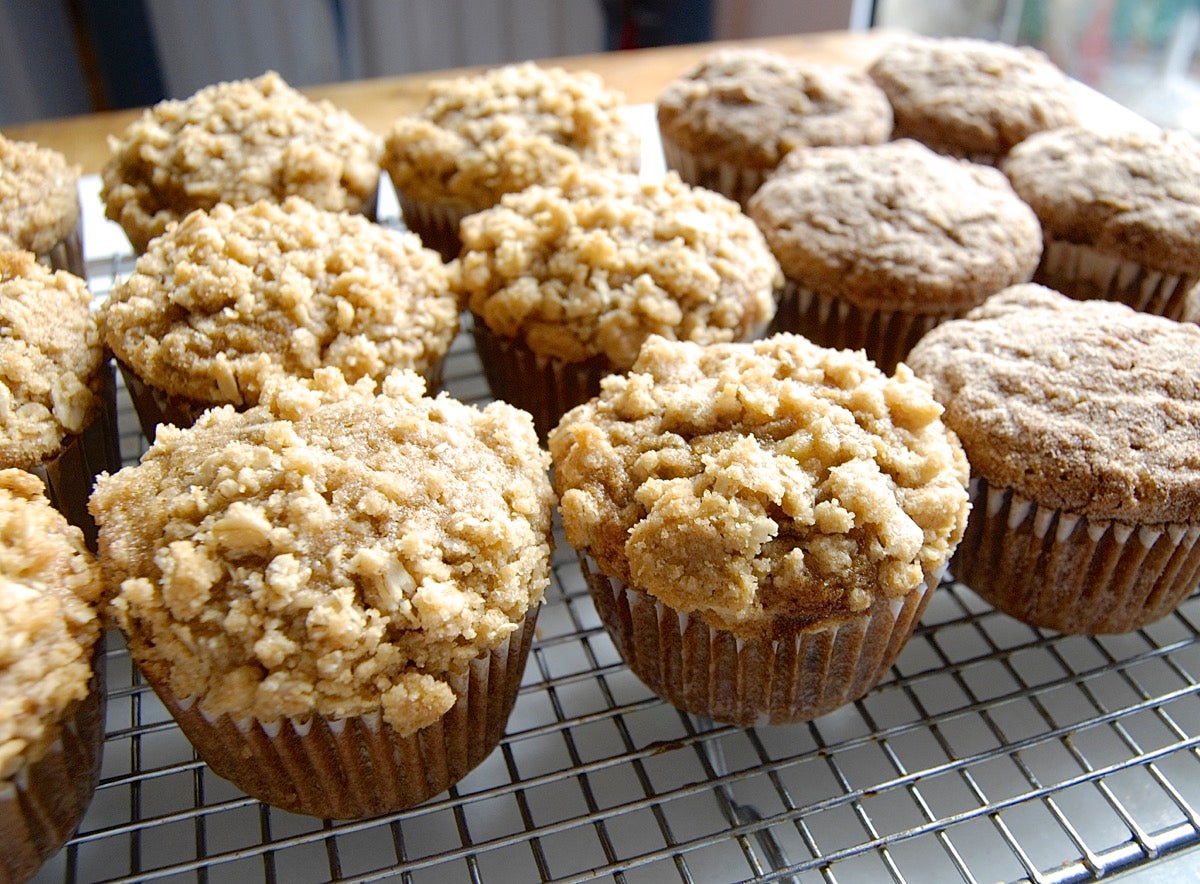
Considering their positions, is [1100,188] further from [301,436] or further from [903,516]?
[301,436]

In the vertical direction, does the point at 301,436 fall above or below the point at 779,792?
above

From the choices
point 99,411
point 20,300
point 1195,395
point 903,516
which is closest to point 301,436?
point 99,411

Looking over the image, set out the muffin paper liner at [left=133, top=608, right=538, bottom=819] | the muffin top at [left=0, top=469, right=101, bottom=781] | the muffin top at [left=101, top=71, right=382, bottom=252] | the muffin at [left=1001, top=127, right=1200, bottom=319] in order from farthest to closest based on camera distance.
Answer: the muffin at [left=1001, top=127, right=1200, bottom=319], the muffin top at [left=101, top=71, right=382, bottom=252], the muffin paper liner at [left=133, top=608, right=538, bottom=819], the muffin top at [left=0, top=469, right=101, bottom=781]

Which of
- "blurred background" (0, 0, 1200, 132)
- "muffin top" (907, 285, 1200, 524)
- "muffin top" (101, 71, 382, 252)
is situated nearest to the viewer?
"muffin top" (907, 285, 1200, 524)

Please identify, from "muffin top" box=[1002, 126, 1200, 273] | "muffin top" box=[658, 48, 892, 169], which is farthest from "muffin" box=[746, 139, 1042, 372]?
"muffin top" box=[658, 48, 892, 169]

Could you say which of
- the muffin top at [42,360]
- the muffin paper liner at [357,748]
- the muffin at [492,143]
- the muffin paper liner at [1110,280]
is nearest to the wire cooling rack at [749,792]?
the muffin paper liner at [357,748]

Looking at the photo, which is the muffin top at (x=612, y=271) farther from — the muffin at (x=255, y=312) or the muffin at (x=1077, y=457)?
the muffin at (x=1077, y=457)

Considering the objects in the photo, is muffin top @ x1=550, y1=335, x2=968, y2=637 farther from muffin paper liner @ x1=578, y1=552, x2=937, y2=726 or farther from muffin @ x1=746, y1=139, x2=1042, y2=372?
muffin @ x1=746, y1=139, x2=1042, y2=372
